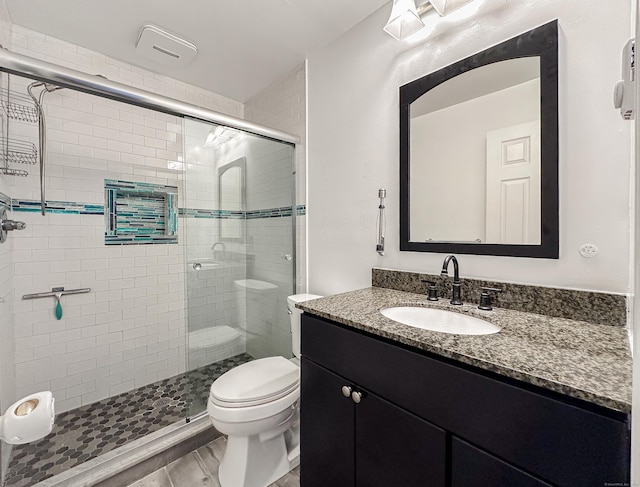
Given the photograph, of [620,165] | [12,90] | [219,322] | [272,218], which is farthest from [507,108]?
[12,90]

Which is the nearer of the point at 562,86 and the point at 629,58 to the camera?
the point at 629,58

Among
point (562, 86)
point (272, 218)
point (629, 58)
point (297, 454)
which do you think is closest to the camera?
point (629, 58)

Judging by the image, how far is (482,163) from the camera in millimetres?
1203

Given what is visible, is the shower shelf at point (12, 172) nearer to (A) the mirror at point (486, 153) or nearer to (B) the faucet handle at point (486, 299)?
(A) the mirror at point (486, 153)

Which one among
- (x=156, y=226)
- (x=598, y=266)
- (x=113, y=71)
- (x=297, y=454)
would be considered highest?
(x=113, y=71)

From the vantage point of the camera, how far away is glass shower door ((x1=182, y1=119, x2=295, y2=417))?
1986 mm

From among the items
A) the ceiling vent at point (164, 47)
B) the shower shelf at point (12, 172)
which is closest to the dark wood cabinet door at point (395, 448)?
the shower shelf at point (12, 172)

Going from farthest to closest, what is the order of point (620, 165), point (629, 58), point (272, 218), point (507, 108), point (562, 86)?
1. point (272, 218)
2. point (507, 108)
3. point (562, 86)
4. point (620, 165)
5. point (629, 58)

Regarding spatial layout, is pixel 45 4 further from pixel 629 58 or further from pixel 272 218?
pixel 629 58

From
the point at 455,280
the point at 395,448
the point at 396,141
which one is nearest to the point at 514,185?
the point at 455,280

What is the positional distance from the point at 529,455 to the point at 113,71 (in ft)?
9.74

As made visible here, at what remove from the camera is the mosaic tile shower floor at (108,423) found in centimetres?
142

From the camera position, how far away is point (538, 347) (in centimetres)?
74

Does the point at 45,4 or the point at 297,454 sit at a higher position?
the point at 45,4
